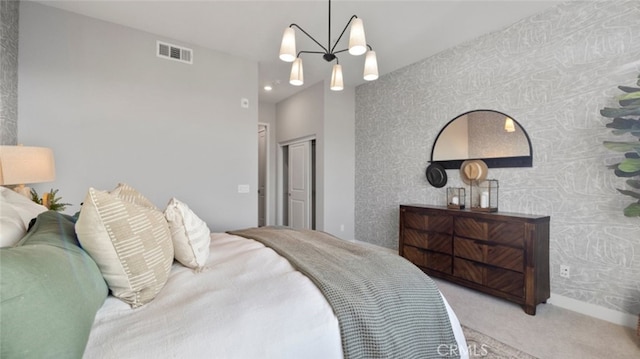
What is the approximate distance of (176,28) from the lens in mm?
3031

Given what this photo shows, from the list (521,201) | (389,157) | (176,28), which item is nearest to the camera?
(521,201)

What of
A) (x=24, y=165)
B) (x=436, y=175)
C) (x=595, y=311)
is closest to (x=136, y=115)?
(x=24, y=165)

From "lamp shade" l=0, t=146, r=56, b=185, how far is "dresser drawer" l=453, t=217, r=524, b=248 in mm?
3589

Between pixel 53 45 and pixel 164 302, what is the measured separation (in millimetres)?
3144

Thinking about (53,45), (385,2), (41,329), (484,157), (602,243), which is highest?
(385,2)

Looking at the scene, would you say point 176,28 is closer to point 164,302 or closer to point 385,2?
point 385,2

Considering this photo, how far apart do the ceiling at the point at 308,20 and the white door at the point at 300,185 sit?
1997 mm

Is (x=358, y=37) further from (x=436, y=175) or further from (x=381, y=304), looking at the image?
(x=436, y=175)

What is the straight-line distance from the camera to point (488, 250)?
105 inches

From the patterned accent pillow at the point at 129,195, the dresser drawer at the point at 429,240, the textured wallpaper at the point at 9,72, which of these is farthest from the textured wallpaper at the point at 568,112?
the textured wallpaper at the point at 9,72

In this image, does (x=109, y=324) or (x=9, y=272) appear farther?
(x=109, y=324)

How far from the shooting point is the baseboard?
7.20 ft

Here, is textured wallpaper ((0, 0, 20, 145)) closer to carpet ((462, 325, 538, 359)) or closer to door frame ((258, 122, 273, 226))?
door frame ((258, 122, 273, 226))

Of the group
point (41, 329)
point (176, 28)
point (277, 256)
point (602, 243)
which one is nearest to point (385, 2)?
point (176, 28)
